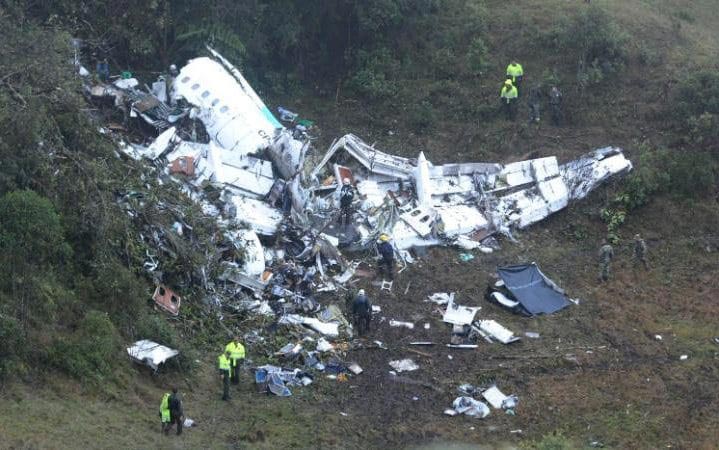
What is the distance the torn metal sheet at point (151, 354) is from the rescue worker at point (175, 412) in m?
1.71

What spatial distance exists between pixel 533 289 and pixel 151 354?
8376mm

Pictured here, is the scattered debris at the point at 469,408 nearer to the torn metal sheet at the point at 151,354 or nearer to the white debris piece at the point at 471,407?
the white debris piece at the point at 471,407

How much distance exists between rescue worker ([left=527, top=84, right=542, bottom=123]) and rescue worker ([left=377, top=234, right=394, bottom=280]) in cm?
709

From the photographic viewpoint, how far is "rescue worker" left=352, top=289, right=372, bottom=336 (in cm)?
2116

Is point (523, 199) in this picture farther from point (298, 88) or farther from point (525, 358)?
point (298, 88)

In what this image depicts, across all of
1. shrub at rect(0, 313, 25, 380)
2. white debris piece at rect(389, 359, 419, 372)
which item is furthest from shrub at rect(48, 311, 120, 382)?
white debris piece at rect(389, 359, 419, 372)

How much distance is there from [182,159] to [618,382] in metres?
10.7

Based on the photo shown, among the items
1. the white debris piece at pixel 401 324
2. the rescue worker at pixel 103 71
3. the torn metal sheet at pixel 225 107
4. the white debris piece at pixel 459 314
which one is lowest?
the white debris piece at pixel 401 324

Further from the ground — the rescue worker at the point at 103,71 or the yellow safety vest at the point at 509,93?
the yellow safety vest at the point at 509,93

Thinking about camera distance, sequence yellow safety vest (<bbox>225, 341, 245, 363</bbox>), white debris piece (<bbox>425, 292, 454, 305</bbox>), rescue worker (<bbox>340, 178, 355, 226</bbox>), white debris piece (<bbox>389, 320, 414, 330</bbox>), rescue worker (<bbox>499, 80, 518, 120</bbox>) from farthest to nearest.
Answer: rescue worker (<bbox>499, 80, 518, 120</bbox>)
rescue worker (<bbox>340, 178, 355, 226</bbox>)
white debris piece (<bbox>425, 292, 454, 305</bbox>)
white debris piece (<bbox>389, 320, 414, 330</bbox>)
yellow safety vest (<bbox>225, 341, 245, 363</bbox>)

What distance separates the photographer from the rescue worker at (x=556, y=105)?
29031 millimetres

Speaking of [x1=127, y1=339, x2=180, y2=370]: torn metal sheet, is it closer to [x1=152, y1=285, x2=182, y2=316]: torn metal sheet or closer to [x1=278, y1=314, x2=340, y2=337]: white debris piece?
[x1=152, y1=285, x2=182, y2=316]: torn metal sheet

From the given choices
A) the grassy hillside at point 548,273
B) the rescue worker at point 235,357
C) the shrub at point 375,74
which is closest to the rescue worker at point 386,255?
the grassy hillside at point 548,273

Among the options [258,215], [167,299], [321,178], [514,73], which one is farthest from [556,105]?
[167,299]
